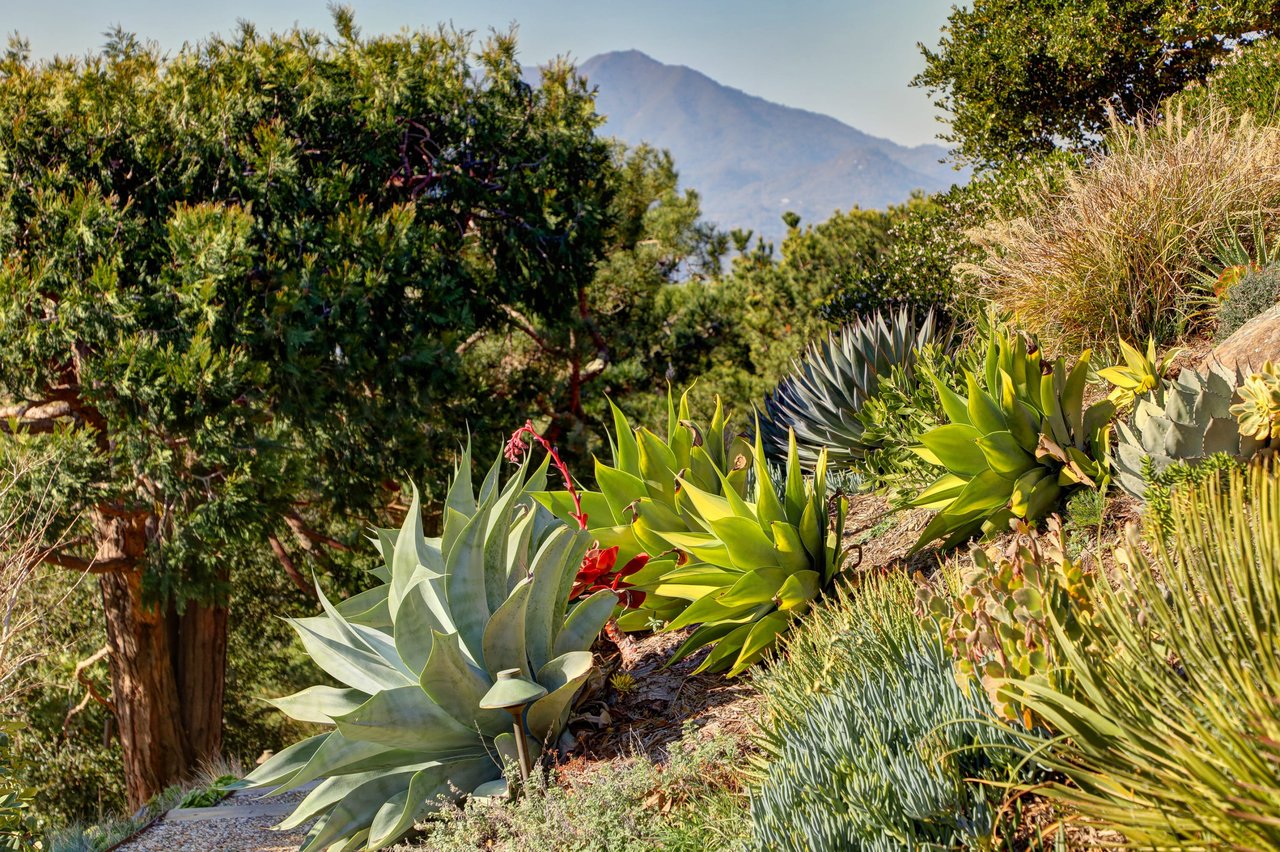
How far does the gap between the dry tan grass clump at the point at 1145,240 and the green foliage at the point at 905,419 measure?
110 centimetres

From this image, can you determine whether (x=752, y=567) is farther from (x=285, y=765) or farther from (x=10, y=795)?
(x=10, y=795)

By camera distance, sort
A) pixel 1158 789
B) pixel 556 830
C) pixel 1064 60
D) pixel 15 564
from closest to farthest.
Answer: pixel 1158 789 → pixel 556 830 → pixel 15 564 → pixel 1064 60

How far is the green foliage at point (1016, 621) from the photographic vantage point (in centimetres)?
238

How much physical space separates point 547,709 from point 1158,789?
8.07ft

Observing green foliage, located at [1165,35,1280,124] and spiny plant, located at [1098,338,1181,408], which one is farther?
green foliage, located at [1165,35,1280,124]

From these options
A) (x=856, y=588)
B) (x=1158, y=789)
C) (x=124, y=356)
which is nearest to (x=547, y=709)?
(x=856, y=588)

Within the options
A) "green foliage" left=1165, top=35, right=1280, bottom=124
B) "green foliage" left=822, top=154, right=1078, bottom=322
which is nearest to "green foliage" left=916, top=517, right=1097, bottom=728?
"green foliage" left=822, top=154, right=1078, bottom=322

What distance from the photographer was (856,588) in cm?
408

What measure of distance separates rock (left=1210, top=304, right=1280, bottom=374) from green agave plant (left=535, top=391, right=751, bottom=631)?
A: 102 inches

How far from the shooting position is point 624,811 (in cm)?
328

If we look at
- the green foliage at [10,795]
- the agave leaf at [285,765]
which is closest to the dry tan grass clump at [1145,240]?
the agave leaf at [285,765]

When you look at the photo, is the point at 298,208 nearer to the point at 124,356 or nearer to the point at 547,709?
the point at 124,356

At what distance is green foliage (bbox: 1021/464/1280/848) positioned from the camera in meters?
1.75

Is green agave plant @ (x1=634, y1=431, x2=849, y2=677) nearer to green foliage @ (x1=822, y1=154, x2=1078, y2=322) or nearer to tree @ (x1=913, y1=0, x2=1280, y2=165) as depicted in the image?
green foliage @ (x1=822, y1=154, x2=1078, y2=322)
